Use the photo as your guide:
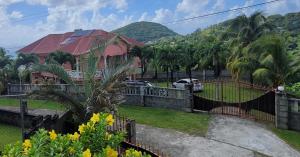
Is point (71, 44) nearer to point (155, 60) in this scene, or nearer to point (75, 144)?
point (155, 60)

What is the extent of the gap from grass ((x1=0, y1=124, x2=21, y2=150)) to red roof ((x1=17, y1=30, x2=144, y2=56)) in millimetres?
16098

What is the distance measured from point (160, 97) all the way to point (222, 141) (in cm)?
559

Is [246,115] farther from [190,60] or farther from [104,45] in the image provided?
[190,60]

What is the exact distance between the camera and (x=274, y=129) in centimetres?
1366

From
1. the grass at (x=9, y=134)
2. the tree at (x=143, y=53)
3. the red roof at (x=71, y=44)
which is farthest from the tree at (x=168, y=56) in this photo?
the grass at (x=9, y=134)

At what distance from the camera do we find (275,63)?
65.1ft

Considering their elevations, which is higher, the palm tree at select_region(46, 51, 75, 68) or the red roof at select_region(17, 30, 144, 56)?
the red roof at select_region(17, 30, 144, 56)

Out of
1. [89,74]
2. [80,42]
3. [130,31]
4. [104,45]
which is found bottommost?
[89,74]

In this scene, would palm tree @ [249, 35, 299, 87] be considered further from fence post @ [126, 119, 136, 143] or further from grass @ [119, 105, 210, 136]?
fence post @ [126, 119, 136, 143]

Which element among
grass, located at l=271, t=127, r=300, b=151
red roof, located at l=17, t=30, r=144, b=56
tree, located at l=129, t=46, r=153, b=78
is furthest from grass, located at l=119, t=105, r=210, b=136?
tree, located at l=129, t=46, r=153, b=78

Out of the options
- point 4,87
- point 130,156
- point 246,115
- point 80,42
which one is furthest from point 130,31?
point 130,156

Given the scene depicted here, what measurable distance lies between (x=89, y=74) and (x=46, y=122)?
1.84 m

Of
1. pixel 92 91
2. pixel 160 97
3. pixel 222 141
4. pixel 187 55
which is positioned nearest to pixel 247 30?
pixel 187 55

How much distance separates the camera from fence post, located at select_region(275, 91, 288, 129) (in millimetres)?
13573
